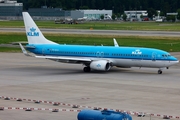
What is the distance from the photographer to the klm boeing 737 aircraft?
181 feet

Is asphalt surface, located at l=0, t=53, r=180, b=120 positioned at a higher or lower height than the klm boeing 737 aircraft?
lower

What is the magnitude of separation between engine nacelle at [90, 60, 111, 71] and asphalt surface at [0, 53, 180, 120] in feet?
2.10

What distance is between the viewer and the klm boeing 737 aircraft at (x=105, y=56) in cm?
5509

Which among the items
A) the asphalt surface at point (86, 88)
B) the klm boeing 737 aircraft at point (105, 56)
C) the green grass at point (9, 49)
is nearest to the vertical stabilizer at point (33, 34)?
the klm boeing 737 aircraft at point (105, 56)

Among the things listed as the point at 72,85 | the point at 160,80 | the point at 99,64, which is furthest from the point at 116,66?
Result: the point at 72,85

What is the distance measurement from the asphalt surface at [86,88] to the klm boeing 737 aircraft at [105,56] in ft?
3.44

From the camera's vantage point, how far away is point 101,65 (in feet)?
182

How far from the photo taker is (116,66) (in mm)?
58094

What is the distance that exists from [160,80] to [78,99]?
539 inches

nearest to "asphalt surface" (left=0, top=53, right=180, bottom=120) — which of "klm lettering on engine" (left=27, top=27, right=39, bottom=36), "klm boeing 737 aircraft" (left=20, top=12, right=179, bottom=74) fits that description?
"klm boeing 737 aircraft" (left=20, top=12, right=179, bottom=74)

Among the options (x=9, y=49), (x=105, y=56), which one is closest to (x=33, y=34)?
(x=105, y=56)

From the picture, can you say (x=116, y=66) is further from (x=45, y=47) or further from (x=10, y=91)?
(x=10, y=91)

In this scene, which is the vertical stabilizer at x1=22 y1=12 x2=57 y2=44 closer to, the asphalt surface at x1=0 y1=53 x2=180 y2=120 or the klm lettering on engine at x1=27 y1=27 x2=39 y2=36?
the klm lettering on engine at x1=27 y1=27 x2=39 y2=36

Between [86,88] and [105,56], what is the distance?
40.6 feet
